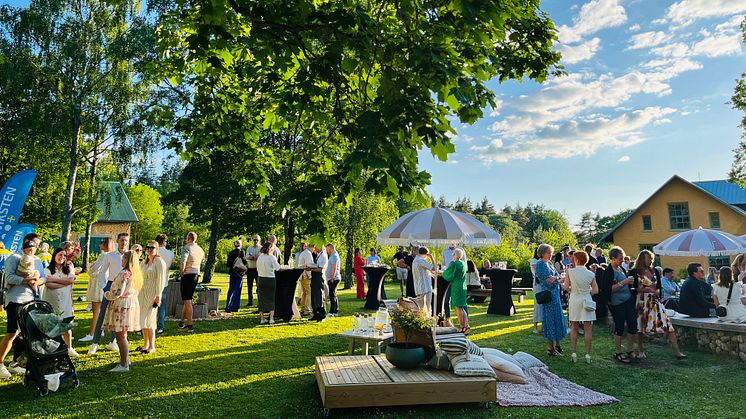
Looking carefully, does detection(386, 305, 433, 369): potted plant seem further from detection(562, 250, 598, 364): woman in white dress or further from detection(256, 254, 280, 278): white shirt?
detection(256, 254, 280, 278): white shirt

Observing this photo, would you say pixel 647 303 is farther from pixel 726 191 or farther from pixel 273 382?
pixel 726 191

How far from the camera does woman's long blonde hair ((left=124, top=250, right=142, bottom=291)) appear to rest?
21.0 ft

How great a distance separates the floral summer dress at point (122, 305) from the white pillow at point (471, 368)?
14.5 ft

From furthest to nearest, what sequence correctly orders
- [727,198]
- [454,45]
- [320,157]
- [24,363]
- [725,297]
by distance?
1. [727,198]
2. [725,297]
3. [24,363]
4. [320,157]
5. [454,45]

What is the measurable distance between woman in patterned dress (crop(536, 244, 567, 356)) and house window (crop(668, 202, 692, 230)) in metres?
29.2

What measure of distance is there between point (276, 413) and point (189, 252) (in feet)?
17.5

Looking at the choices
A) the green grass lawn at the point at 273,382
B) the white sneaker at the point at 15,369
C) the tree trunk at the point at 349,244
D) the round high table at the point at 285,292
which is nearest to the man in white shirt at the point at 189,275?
the green grass lawn at the point at 273,382

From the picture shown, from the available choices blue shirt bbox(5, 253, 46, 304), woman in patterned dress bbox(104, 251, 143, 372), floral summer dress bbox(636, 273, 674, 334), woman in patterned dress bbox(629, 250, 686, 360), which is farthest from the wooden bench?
blue shirt bbox(5, 253, 46, 304)

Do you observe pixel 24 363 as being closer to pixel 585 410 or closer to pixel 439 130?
pixel 439 130

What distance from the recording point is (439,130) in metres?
3.53

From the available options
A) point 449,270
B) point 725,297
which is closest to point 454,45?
point 449,270

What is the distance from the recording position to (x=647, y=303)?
7.58 m

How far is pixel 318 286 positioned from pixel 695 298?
788 cm

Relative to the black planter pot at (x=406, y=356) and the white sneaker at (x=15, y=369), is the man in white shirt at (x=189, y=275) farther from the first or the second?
the black planter pot at (x=406, y=356)
